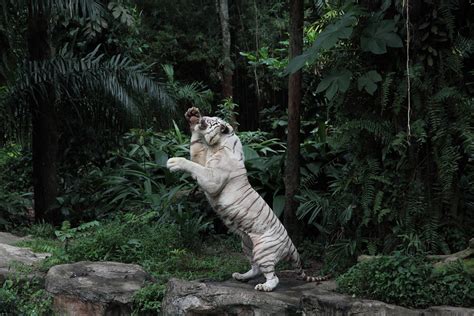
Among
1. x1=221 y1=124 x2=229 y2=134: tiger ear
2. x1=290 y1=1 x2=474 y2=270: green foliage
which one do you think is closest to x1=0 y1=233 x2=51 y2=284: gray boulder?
x1=221 y1=124 x2=229 y2=134: tiger ear

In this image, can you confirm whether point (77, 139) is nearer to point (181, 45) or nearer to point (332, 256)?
point (332, 256)

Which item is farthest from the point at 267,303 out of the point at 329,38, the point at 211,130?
the point at 329,38

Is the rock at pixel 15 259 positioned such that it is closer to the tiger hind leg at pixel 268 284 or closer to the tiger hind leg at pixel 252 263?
the tiger hind leg at pixel 252 263

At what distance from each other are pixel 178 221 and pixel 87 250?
1531mm

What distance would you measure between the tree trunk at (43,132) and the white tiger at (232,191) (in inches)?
174

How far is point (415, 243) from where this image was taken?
5750 millimetres

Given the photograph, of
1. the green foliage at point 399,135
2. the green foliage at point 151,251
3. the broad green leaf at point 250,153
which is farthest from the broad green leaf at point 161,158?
the green foliage at point 399,135

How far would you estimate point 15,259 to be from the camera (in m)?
7.18

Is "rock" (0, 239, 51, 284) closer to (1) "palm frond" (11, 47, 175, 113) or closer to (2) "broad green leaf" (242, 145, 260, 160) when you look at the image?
(1) "palm frond" (11, 47, 175, 113)

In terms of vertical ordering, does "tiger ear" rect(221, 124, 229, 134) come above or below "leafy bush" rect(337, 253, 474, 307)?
above

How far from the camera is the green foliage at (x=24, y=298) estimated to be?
596 centimetres

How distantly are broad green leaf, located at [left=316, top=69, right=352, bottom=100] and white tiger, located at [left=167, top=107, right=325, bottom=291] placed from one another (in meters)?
0.96

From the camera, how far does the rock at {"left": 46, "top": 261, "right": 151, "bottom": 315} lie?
576cm

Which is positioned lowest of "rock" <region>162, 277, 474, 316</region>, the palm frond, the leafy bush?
"rock" <region>162, 277, 474, 316</region>
